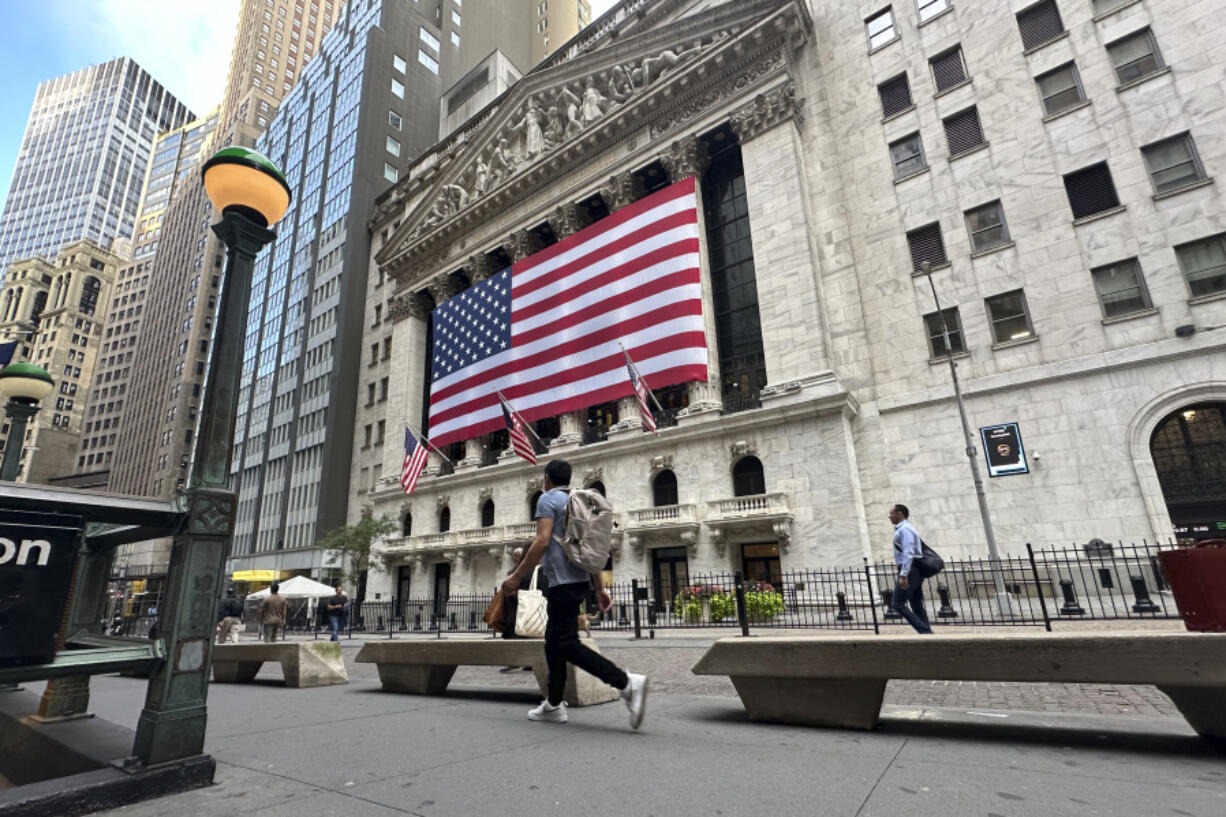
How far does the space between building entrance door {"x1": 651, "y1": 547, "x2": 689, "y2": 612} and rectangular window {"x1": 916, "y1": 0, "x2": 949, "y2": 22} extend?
2396 cm

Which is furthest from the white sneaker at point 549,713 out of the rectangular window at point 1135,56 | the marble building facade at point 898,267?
the rectangular window at point 1135,56

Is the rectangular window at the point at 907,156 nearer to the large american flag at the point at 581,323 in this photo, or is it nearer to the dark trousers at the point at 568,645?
the large american flag at the point at 581,323

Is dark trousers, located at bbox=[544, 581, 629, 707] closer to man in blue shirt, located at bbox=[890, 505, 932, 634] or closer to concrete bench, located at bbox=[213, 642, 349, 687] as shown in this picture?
concrete bench, located at bbox=[213, 642, 349, 687]

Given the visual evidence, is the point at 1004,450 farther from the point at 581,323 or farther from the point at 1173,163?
the point at 581,323

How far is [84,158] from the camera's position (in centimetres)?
15400

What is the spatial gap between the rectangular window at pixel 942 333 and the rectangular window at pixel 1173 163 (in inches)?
256

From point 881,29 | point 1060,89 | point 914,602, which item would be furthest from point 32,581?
point 881,29

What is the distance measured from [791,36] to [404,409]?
30361mm

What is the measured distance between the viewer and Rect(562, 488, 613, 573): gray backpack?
14.6 ft

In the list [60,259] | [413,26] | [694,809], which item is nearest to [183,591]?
[694,809]

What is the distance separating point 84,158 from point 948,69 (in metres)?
209

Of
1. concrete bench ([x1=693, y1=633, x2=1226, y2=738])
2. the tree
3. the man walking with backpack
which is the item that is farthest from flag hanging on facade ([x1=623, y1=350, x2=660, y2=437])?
the tree

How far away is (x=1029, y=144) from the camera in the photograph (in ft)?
66.6

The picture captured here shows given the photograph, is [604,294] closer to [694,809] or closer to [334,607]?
[334,607]
